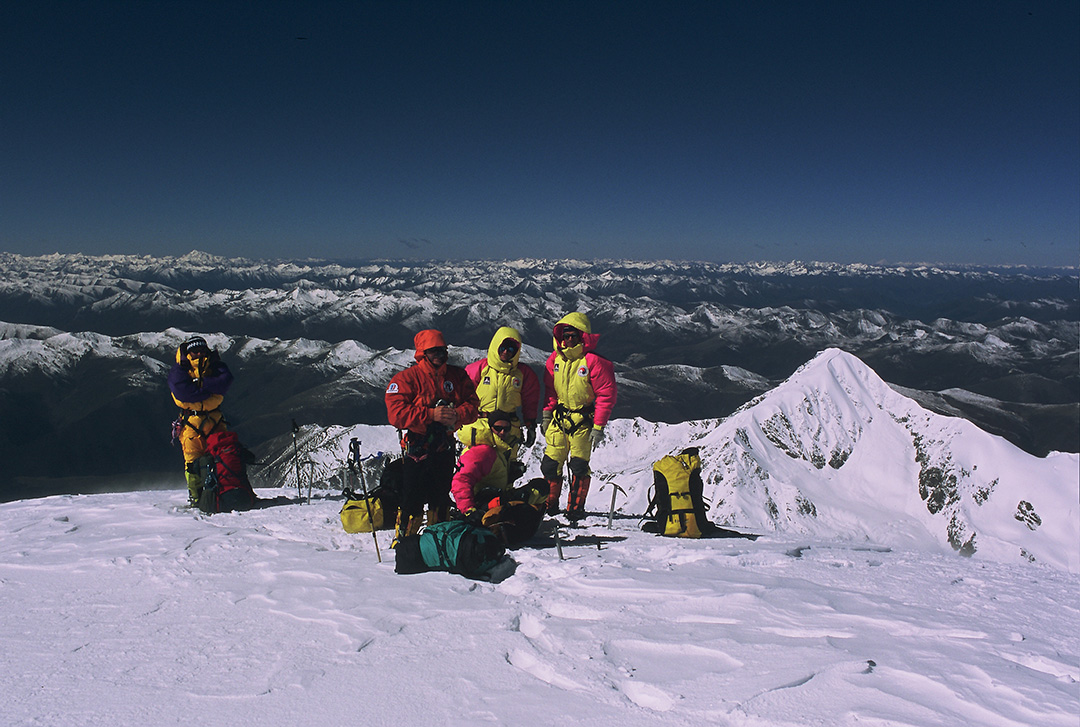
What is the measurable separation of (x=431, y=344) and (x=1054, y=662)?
310 inches

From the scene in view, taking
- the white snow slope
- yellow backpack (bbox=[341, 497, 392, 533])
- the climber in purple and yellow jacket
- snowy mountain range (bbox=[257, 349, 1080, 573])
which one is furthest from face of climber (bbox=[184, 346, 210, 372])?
snowy mountain range (bbox=[257, 349, 1080, 573])

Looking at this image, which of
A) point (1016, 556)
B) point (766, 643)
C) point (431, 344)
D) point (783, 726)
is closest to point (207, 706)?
point (783, 726)

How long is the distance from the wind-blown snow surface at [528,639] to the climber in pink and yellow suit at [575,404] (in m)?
3.55

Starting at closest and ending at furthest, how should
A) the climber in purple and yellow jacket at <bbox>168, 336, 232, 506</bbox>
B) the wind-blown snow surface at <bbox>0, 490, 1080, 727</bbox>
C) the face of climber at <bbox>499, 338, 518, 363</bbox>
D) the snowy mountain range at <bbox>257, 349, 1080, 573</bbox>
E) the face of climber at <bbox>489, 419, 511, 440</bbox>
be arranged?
the wind-blown snow surface at <bbox>0, 490, 1080, 727</bbox>
the face of climber at <bbox>489, 419, 511, 440</bbox>
the face of climber at <bbox>499, 338, 518, 363</bbox>
the climber in purple and yellow jacket at <bbox>168, 336, 232, 506</bbox>
the snowy mountain range at <bbox>257, 349, 1080, 573</bbox>

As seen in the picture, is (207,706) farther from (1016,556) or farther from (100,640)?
(1016,556)

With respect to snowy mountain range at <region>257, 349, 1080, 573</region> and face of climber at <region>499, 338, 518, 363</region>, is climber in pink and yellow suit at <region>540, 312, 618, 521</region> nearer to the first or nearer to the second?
face of climber at <region>499, 338, 518, 363</region>

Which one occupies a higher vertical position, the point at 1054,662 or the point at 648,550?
the point at 1054,662

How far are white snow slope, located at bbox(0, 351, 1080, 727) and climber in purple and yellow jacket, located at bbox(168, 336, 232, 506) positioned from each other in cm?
139

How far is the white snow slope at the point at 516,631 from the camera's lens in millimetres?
3705

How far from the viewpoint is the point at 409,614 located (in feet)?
17.7

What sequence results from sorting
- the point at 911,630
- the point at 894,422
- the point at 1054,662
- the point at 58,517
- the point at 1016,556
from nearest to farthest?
1. the point at 1054,662
2. the point at 911,630
3. the point at 58,517
4. the point at 1016,556
5. the point at 894,422

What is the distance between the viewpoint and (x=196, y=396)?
1140cm

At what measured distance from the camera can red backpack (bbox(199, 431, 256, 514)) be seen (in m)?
10.8

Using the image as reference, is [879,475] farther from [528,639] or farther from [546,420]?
[528,639]
